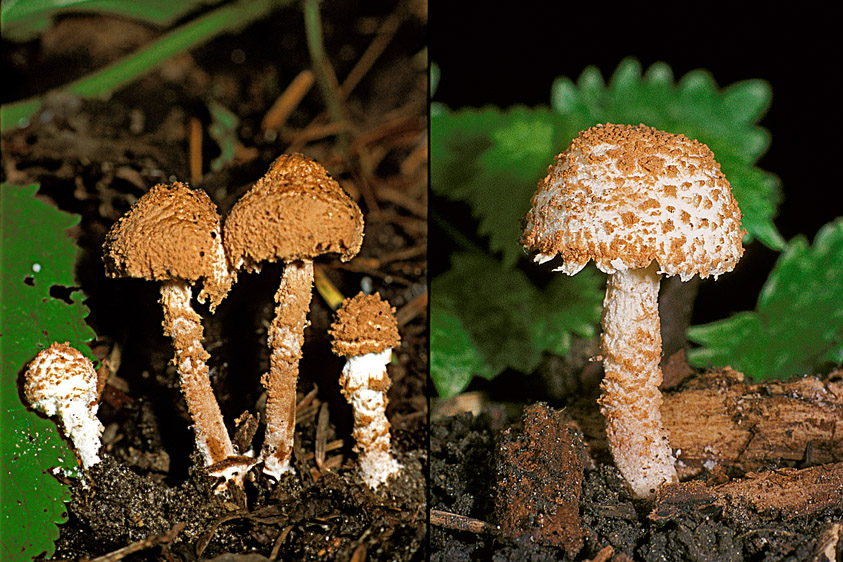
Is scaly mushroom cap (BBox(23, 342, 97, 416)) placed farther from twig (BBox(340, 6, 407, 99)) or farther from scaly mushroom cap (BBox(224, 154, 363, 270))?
twig (BBox(340, 6, 407, 99))

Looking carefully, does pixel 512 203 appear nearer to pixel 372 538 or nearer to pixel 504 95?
pixel 504 95

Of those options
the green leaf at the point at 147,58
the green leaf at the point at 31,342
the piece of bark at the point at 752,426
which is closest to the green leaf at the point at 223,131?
the green leaf at the point at 147,58

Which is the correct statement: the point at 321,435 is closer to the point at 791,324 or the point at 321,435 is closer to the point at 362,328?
the point at 362,328

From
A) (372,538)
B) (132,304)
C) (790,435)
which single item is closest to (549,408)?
(372,538)

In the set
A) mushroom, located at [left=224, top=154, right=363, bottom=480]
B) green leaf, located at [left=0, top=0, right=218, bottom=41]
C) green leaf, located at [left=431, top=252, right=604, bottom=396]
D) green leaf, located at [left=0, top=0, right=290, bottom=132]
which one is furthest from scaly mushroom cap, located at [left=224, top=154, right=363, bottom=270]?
green leaf, located at [left=0, top=0, right=218, bottom=41]

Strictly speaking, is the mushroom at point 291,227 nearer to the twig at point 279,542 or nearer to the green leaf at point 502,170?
the twig at point 279,542

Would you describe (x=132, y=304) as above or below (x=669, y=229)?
below

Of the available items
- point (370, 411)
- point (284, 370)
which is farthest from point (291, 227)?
point (370, 411)
